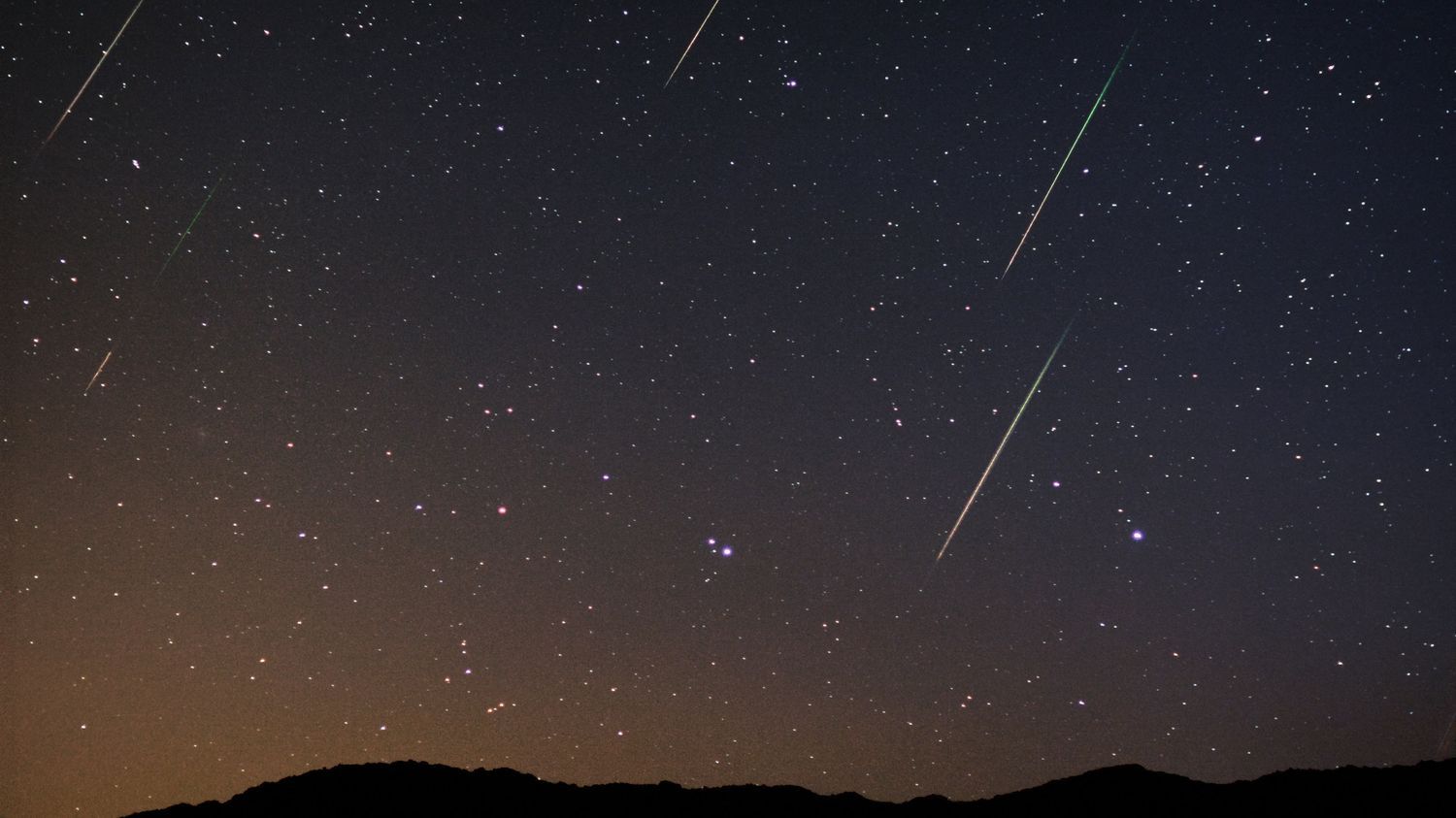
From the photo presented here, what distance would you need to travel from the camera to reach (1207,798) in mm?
5129

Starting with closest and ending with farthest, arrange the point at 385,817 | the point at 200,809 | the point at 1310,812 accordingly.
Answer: the point at 1310,812, the point at 385,817, the point at 200,809

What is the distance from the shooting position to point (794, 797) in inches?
239

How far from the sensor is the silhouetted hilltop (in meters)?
4.98

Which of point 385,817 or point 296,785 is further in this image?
point 296,785

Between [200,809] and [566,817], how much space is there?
2.78 meters

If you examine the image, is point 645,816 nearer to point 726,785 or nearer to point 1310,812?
Answer: point 726,785

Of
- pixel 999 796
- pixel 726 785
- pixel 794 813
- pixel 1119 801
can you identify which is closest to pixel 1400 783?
pixel 1119 801

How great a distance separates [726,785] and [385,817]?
2.51 meters

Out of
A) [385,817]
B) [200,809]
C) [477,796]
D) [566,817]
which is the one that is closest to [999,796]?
[566,817]

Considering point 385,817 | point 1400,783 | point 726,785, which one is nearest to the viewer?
point 1400,783

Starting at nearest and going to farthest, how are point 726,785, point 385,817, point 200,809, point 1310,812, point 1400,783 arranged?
point 1310,812, point 1400,783, point 385,817, point 200,809, point 726,785

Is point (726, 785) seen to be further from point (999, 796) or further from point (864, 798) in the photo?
point (999, 796)

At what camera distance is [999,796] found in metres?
5.86

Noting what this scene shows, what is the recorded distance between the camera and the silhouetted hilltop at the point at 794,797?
4.98 meters
